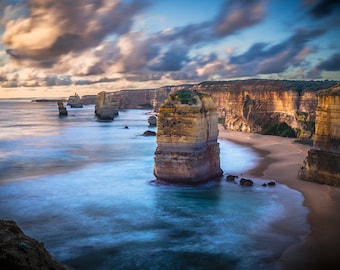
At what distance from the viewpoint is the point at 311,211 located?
687 inches

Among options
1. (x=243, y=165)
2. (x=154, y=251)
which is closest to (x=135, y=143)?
(x=243, y=165)

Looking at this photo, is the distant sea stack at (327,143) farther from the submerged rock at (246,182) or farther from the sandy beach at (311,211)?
the submerged rock at (246,182)

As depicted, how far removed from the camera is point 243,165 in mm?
30266

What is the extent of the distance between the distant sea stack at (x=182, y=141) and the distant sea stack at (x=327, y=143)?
6793mm

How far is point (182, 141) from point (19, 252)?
14868 mm

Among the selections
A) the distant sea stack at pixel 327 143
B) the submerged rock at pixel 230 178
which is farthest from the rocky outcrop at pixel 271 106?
the submerged rock at pixel 230 178

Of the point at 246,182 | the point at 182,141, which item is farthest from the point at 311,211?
the point at 182,141

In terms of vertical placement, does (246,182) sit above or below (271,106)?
A: below

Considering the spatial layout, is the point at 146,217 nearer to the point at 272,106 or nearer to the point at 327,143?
the point at 327,143

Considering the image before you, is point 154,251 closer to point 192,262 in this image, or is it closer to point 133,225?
point 192,262

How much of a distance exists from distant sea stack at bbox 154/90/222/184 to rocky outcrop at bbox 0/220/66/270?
13411 mm

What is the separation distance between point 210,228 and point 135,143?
105ft

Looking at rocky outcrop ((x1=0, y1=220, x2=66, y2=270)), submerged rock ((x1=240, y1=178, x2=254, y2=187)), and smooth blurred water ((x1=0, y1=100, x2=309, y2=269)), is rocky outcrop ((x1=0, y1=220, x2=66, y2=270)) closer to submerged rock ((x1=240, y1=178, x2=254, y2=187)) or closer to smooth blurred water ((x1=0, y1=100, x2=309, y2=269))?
smooth blurred water ((x1=0, y1=100, x2=309, y2=269))

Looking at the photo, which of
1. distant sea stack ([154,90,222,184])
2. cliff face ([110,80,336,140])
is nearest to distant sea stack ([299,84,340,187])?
distant sea stack ([154,90,222,184])
